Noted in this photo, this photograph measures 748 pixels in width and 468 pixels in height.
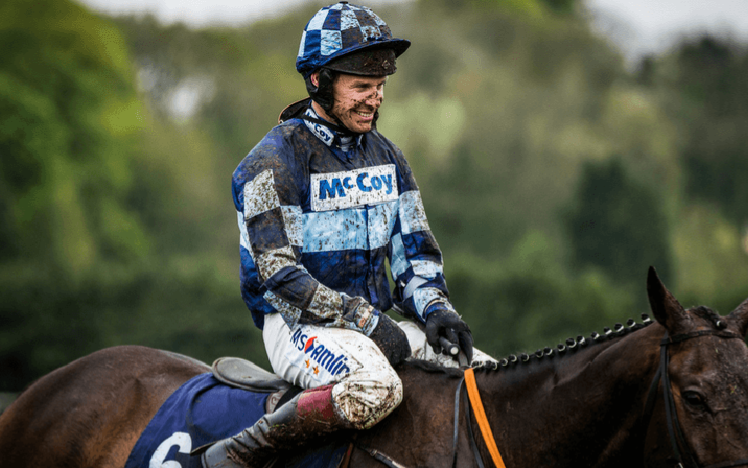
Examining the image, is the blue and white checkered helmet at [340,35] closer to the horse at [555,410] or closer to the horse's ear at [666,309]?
the horse at [555,410]

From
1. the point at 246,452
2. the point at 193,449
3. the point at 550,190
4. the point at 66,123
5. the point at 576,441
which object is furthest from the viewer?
the point at 550,190

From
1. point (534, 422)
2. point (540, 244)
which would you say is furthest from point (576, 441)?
point (540, 244)

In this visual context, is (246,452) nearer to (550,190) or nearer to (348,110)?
(348,110)

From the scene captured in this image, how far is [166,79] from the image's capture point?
99.7 feet

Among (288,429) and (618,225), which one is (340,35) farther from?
(618,225)

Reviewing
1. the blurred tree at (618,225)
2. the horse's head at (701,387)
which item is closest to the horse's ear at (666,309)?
the horse's head at (701,387)

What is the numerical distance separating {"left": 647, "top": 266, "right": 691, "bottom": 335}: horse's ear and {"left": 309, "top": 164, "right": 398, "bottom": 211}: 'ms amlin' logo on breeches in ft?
4.58

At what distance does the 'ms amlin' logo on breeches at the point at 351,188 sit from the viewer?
11.0 feet

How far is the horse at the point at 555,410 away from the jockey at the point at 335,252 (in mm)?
223

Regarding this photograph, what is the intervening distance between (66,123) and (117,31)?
603cm

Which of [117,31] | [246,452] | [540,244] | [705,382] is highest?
[117,31]

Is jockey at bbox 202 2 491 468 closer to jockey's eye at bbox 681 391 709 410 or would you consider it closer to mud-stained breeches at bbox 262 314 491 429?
mud-stained breeches at bbox 262 314 491 429

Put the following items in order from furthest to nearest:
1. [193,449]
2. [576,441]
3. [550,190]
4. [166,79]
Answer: [166,79] → [550,190] → [193,449] → [576,441]

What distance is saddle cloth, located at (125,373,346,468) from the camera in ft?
10.8
